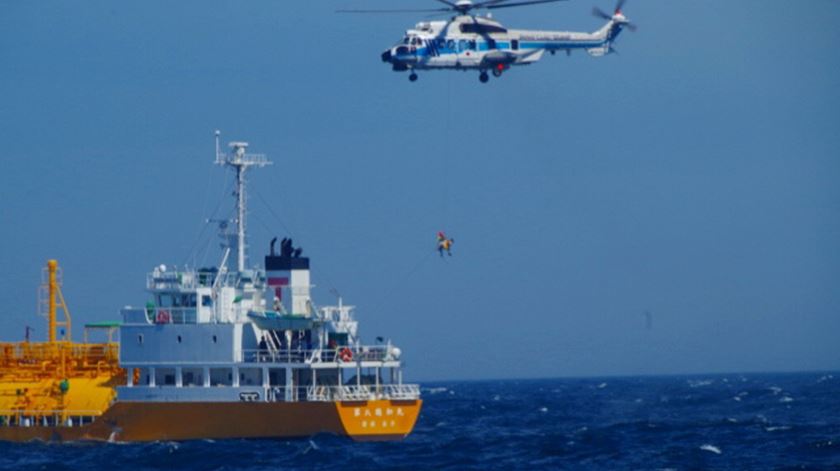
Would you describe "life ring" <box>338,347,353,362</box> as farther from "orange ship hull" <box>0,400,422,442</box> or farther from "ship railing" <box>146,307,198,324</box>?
"ship railing" <box>146,307,198,324</box>

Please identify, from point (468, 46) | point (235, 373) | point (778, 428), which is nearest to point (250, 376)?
point (235, 373)

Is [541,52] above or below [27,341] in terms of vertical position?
above

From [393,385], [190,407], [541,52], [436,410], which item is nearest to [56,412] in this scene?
[190,407]

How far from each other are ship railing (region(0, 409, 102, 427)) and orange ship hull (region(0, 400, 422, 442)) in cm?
55

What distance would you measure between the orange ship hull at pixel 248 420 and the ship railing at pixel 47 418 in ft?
1.82

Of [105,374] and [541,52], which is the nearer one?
[105,374]

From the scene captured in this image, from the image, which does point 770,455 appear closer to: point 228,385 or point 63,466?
point 228,385

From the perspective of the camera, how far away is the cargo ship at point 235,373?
4762 centimetres

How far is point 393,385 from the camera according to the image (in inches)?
1924

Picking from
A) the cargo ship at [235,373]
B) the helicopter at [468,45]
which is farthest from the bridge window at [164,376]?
the helicopter at [468,45]

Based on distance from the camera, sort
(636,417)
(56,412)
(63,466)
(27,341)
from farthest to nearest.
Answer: (636,417) < (27,341) < (56,412) < (63,466)

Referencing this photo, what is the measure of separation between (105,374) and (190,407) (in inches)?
226

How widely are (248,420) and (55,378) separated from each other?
8812 mm

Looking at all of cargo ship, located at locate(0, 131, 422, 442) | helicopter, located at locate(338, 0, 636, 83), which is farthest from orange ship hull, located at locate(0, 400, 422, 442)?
helicopter, located at locate(338, 0, 636, 83)
